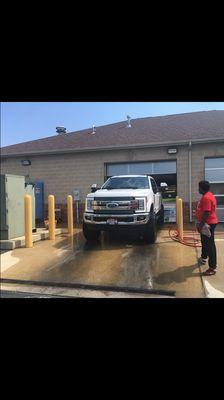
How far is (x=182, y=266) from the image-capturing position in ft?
11.9

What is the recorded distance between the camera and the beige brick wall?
350 cm

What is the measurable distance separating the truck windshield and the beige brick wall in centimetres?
12

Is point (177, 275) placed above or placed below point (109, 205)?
below

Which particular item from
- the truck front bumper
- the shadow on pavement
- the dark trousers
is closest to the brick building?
the truck front bumper

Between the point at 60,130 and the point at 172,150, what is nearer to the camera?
the point at 60,130

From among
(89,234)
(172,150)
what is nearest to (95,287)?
(89,234)

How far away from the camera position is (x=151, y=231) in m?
3.82

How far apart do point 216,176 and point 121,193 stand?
1235 millimetres

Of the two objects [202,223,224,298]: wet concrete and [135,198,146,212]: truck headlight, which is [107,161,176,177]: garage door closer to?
[135,198,146,212]: truck headlight

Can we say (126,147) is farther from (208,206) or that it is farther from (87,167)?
(208,206)

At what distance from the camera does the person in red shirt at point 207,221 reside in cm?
383

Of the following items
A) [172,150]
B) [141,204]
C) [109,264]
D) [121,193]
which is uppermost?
[172,150]

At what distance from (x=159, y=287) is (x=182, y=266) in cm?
55

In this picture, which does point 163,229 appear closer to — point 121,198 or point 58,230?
point 121,198
